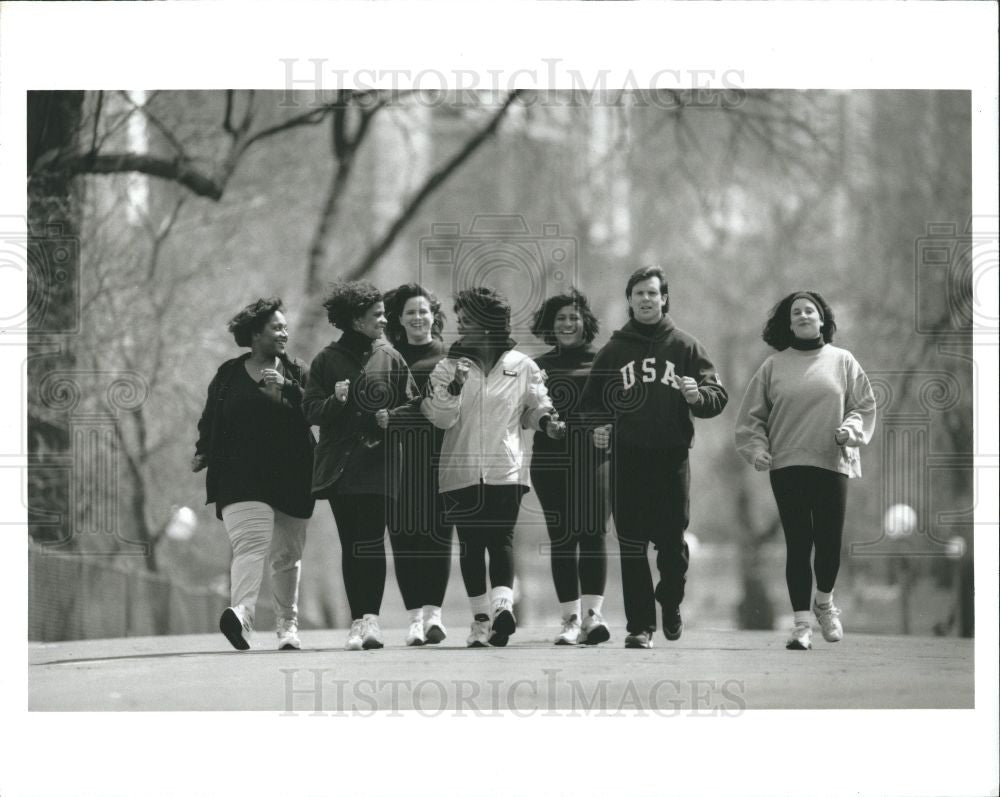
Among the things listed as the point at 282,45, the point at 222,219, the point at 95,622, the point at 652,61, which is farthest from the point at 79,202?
the point at 652,61

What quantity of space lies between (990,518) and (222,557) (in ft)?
21.5

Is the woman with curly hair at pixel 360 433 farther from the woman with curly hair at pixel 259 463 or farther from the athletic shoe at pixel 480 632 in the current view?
the athletic shoe at pixel 480 632

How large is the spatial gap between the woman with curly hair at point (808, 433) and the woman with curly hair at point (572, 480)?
805 mm

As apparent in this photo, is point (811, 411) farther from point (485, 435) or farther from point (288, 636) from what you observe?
point (288, 636)

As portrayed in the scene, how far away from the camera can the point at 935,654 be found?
8.88m

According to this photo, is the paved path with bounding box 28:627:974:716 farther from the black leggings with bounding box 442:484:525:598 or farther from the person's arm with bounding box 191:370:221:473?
the person's arm with bounding box 191:370:221:473

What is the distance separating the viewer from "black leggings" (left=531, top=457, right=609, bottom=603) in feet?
27.3

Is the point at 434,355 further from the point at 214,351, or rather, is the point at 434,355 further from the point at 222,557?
the point at 222,557

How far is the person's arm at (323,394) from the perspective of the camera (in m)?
8.09

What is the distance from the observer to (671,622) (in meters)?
8.35

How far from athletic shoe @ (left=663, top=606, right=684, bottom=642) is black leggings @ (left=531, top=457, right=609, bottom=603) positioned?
13.9 inches

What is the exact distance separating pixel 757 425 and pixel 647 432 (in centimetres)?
57

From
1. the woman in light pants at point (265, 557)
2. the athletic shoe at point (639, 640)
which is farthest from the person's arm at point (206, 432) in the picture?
the athletic shoe at point (639, 640)

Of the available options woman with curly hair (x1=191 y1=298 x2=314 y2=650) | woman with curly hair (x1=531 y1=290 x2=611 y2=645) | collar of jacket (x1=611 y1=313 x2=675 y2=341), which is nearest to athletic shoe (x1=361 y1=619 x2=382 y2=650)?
woman with curly hair (x1=191 y1=298 x2=314 y2=650)
